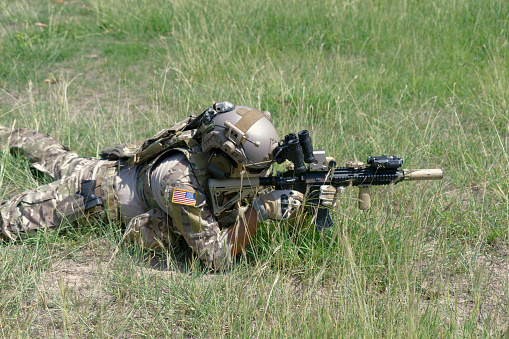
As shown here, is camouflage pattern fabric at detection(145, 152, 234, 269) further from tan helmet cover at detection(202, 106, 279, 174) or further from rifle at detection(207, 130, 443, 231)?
tan helmet cover at detection(202, 106, 279, 174)

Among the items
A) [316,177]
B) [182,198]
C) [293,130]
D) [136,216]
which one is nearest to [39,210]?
[136,216]

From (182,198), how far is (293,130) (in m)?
1.99

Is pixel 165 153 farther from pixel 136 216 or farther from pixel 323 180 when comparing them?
pixel 323 180

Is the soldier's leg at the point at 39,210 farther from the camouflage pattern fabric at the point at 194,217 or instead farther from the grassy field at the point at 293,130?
the camouflage pattern fabric at the point at 194,217

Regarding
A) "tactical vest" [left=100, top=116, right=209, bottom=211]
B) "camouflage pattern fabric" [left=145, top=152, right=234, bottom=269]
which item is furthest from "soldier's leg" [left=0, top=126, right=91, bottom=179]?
"camouflage pattern fabric" [left=145, top=152, right=234, bottom=269]

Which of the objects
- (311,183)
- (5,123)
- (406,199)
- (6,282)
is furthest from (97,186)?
(406,199)

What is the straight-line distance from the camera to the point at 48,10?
874 cm

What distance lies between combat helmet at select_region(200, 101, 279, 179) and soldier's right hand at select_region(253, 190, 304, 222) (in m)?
0.25

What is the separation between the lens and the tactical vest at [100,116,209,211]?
3705mm

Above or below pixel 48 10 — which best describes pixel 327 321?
below

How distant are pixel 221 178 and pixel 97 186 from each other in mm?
1222

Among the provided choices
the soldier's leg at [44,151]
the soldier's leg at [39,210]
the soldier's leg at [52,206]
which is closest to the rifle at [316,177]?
the soldier's leg at [52,206]

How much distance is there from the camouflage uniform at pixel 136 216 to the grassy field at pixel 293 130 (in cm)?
15

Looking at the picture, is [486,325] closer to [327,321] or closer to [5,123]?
[327,321]
